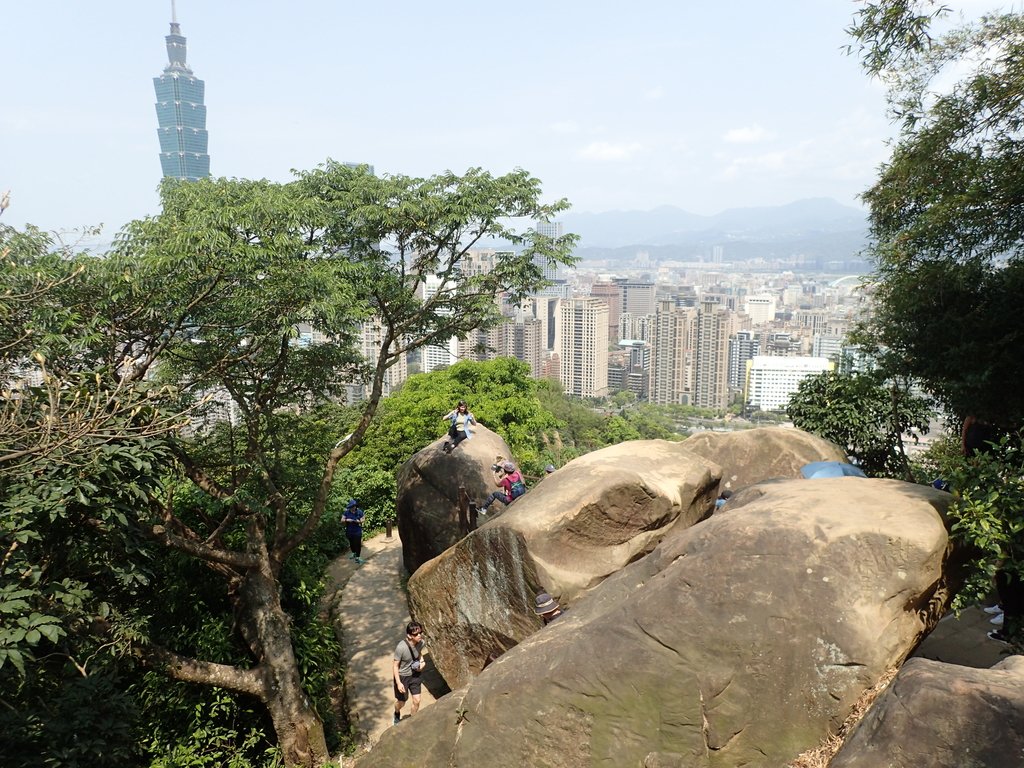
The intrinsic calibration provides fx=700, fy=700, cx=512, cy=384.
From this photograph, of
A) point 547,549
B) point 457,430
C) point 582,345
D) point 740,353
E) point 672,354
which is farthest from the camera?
point 740,353

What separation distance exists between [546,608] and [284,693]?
12.1ft

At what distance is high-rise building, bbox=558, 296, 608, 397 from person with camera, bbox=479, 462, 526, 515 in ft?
326

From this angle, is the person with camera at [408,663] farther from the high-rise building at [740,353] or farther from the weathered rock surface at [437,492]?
the high-rise building at [740,353]

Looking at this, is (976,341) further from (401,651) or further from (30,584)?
(30,584)

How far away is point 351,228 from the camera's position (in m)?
10.5

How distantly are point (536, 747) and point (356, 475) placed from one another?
39.1ft

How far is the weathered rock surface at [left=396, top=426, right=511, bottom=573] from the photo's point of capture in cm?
1268

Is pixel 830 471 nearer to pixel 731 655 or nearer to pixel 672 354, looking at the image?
pixel 731 655

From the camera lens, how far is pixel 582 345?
113188mm

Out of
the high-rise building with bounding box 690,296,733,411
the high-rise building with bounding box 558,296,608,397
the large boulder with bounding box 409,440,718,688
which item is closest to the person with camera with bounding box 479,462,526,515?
the large boulder with bounding box 409,440,718,688

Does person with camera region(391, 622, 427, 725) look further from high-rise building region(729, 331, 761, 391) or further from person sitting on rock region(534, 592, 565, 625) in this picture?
high-rise building region(729, 331, 761, 391)

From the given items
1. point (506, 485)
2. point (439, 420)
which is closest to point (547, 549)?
point (506, 485)

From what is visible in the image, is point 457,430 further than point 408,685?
Yes

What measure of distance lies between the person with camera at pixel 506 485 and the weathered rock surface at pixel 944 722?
7.29 m
